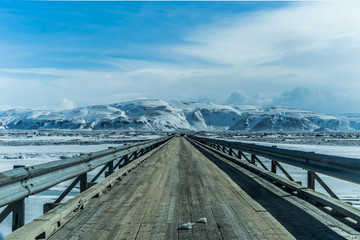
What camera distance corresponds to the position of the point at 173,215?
520 centimetres

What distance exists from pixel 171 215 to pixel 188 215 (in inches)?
10.5

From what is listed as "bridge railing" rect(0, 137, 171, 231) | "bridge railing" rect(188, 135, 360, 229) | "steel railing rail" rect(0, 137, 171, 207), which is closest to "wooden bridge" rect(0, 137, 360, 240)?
"bridge railing" rect(188, 135, 360, 229)

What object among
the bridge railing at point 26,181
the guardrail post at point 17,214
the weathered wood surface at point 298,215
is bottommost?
the weathered wood surface at point 298,215

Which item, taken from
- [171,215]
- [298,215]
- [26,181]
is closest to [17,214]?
[26,181]

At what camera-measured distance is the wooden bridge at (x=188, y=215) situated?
13.8 feet

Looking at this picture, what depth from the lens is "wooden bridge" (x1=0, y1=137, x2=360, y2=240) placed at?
4219 millimetres

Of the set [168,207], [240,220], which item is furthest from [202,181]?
[240,220]

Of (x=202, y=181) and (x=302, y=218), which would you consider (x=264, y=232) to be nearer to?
(x=302, y=218)

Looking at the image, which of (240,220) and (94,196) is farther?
(94,196)

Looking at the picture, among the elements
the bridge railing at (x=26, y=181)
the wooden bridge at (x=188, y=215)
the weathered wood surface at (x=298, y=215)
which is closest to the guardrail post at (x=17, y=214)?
the bridge railing at (x=26, y=181)

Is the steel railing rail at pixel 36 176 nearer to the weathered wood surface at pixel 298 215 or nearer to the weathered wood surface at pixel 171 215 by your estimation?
the weathered wood surface at pixel 171 215

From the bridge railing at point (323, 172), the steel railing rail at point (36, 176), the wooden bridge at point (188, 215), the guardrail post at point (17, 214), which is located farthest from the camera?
the bridge railing at point (323, 172)

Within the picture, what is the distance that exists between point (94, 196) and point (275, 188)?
13.4 ft

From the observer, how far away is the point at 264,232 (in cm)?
434
